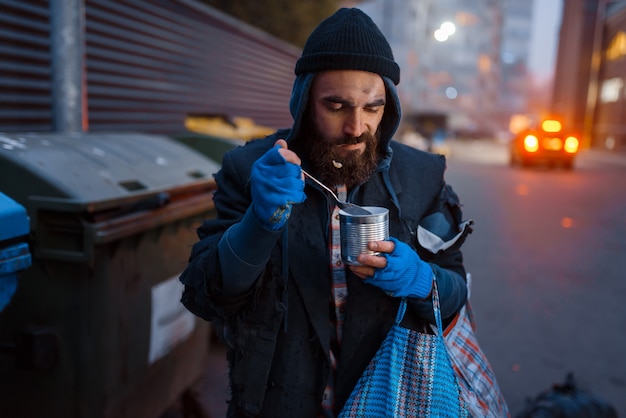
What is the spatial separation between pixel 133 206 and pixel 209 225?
1.09 m

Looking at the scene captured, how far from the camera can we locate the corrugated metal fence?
5.12 m

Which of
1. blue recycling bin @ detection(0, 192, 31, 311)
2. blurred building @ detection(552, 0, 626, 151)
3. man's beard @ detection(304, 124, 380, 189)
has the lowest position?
blue recycling bin @ detection(0, 192, 31, 311)

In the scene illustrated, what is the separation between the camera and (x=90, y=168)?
9.18ft

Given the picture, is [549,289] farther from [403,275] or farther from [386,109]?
[403,275]

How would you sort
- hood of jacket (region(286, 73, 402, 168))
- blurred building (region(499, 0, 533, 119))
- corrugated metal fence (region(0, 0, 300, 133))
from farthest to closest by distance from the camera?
1. blurred building (region(499, 0, 533, 119))
2. corrugated metal fence (region(0, 0, 300, 133))
3. hood of jacket (region(286, 73, 402, 168))

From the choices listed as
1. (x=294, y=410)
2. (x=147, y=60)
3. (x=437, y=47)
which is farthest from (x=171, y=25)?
(x=437, y=47)

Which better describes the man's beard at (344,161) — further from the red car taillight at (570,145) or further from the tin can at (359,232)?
the red car taillight at (570,145)

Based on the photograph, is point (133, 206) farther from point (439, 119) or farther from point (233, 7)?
point (439, 119)

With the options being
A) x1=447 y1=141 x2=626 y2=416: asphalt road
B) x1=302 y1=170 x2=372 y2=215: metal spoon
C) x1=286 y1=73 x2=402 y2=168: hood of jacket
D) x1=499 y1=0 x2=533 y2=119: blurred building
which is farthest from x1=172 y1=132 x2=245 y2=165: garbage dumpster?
x1=499 y1=0 x2=533 y2=119: blurred building

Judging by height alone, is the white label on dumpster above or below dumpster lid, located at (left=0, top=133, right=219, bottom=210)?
below

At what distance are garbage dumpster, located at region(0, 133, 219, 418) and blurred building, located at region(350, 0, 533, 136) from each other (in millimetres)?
66151

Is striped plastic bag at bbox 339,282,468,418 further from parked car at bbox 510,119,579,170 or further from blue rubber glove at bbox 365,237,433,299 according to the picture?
parked car at bbox 510,119,579,170

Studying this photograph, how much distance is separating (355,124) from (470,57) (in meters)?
95.7

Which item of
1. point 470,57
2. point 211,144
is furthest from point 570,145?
point 470,57
